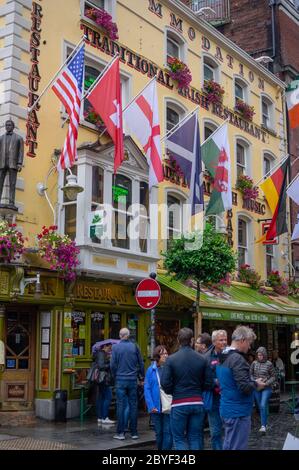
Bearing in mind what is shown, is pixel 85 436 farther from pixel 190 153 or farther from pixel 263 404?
pixel 190 153

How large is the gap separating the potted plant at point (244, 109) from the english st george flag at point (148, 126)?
8638mm

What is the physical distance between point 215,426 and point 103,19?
11330mm

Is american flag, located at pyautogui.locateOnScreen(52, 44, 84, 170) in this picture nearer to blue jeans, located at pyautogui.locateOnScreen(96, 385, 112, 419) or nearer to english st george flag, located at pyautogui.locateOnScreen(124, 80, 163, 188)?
english st george flag, located at pyautogui.locateOnScreen(124, 80, 163, 188)

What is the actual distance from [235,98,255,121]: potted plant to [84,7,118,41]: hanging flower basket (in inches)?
296

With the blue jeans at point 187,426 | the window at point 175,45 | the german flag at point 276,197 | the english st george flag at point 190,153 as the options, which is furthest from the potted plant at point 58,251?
the window at point 175,45

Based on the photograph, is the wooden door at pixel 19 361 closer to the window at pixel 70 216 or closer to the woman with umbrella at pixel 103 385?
the woman with umbrella at pixel 103 385

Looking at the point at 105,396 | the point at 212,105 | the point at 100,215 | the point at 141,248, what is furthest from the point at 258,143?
the point at 105,396

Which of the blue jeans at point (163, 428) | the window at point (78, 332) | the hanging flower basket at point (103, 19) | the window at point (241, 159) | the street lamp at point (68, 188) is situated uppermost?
the hanging flower basket at point (103, 19)

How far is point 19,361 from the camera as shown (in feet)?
45.1

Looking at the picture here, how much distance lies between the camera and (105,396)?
1255cm

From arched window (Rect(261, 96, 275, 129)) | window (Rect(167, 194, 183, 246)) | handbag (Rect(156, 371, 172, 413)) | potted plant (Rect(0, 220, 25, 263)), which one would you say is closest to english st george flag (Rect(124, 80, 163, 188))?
potted plant (Rect(0, 220, 25, 263))

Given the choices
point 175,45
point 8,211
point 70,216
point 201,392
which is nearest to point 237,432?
point 201,392

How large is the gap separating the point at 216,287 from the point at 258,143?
7558mm

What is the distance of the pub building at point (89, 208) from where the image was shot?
44.9 feet
